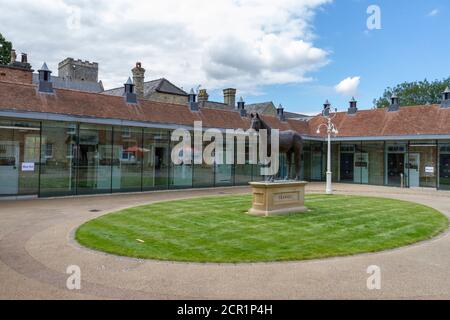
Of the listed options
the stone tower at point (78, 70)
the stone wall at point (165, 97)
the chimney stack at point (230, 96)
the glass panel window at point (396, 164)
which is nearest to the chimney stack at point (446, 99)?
the glass panel window at point (396, 164)

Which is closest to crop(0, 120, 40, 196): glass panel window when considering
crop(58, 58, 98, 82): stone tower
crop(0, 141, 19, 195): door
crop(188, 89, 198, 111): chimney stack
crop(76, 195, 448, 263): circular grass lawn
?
crop(0, 141, 19, 195): door

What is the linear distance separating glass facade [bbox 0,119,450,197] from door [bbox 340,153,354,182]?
0.02 meters

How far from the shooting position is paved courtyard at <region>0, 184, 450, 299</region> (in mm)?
5078

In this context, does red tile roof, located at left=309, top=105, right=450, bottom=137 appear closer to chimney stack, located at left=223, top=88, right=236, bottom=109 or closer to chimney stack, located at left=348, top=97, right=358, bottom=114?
chimney stack, located at left=348, top=97, right=358, bottom=114

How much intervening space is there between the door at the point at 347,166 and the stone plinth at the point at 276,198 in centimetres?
1659

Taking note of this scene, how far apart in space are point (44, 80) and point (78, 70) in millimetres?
30464

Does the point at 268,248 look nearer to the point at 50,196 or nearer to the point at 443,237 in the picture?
the point at 443,237

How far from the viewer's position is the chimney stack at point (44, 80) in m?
18.1

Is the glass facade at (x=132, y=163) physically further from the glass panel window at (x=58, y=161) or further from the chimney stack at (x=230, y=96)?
the chimney stack at (x=230, y=96)

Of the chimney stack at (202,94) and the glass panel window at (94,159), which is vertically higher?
the chimney stack at (202,94)

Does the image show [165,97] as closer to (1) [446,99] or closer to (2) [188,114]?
(2) [188,114]

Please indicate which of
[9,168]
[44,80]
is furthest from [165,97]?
[9,168]
